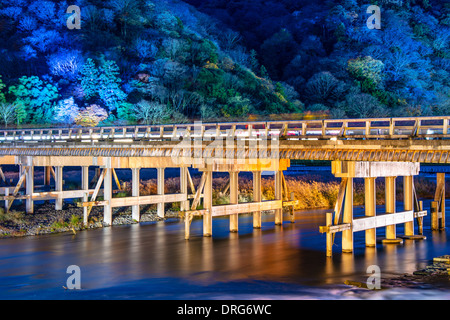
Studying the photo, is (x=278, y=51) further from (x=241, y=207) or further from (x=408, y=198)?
(x=408, y=198)

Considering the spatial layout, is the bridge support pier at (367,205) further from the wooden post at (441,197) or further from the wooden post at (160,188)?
the wooden post at (160,188)

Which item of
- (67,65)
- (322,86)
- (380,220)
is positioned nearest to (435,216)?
(380,220)

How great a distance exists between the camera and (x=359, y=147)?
19438 millimetres

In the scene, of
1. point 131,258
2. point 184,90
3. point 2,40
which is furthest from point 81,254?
point 2,40

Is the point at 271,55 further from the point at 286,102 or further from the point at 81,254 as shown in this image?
the point at 81,254

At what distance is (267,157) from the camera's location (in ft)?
73.4

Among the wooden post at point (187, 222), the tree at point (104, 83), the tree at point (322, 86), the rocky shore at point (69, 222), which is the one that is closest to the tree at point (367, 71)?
the tree at point (322, 86)

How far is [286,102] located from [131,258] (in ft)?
191

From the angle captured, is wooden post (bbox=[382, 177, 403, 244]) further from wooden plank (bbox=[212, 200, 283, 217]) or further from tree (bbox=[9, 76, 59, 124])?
tree (bbox=[9, 76, 59, 124])

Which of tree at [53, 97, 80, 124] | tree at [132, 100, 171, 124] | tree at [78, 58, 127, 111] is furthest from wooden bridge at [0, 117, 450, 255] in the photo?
tree at [78, 58, 127, 111]

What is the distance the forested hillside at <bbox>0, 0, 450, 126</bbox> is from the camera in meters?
69.2

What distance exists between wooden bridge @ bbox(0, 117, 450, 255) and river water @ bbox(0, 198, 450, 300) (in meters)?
1.09

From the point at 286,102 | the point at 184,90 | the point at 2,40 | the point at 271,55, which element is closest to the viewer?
the point at 184,90
